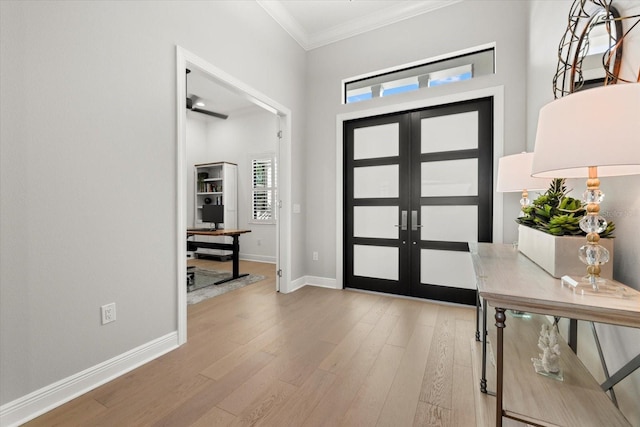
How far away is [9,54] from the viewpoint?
1.36 meters

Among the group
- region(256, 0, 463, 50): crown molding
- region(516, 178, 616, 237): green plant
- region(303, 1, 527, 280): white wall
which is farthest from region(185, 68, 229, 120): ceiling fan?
region(516, 178, 616, 237): green plant

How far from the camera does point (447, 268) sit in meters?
3.13

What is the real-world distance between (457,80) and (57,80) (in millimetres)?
3478

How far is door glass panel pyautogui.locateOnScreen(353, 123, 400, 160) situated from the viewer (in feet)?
11.2

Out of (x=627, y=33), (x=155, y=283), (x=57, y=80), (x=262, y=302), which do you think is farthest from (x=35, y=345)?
(x=627, y=33)

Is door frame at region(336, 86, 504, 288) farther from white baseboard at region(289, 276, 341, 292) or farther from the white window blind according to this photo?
the white window blind

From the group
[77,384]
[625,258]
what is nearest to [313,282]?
[77,384]

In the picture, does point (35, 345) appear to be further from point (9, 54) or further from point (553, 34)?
point (553, 34)

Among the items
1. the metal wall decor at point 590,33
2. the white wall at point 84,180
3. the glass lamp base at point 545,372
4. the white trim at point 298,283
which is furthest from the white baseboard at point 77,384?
the metal wall decor at point 590,33

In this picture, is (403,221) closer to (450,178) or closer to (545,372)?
(450,178)

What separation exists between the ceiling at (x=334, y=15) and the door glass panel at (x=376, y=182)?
1.77 m

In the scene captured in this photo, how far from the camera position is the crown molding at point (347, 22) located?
3133mm

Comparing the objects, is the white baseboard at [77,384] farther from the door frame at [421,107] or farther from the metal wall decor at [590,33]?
the metal wall decor at [590,33]

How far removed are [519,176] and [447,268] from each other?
1525mm
